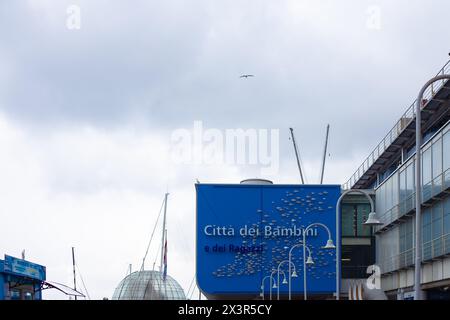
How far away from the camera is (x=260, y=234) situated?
272ft

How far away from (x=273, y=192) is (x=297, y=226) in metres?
4.31

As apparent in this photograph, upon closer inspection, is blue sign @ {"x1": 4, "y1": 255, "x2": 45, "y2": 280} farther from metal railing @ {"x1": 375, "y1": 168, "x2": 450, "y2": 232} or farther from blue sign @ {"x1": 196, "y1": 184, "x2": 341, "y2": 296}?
metal railing @ {"x1": 375, "y1": 168, "x2": 450, "y2": 232}

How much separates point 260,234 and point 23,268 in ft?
87.8

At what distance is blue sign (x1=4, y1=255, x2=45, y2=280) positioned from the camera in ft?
196

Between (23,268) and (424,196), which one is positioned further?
(23,268)

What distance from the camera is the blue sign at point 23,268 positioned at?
59.8 meters

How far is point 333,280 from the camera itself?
83.2 m

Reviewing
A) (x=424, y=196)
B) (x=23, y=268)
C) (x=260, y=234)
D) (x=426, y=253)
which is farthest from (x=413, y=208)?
(x=23, y=268)

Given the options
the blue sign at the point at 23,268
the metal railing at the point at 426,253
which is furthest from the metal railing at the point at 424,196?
the blue sign at the point at 23,268

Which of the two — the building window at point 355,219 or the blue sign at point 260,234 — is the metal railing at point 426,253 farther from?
the blue sign at point 260,234

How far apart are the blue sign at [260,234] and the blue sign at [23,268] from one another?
16.8 m

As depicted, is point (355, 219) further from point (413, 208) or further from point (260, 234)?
point (413, 208)

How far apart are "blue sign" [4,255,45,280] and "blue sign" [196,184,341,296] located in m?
16.8
